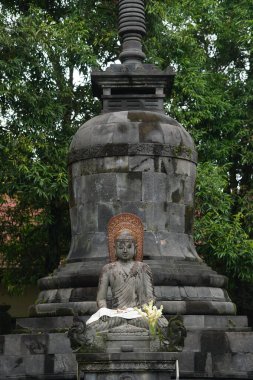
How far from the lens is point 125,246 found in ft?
36.8

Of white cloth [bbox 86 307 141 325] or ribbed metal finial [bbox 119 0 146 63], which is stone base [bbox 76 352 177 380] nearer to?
white cloth [bbox 86 307 141 325]

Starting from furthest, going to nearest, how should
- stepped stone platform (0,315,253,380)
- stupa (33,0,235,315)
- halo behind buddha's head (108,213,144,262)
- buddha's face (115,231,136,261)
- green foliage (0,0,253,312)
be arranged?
green foliage (0,0,253,312)
stupa (33,0,235,315)
stepped stone platform (0,315,253,380)
halo behind buddha's head (108,213,144,262)
buddha's face (115,231,136,261)

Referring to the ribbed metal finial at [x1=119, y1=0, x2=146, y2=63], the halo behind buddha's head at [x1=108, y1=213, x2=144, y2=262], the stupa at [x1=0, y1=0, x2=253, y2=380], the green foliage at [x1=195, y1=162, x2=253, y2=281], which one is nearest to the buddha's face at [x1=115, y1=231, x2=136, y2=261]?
the halo behind buddha's head at [x1=108, y1=213, x2=144, y2=262]

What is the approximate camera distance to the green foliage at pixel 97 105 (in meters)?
19.0

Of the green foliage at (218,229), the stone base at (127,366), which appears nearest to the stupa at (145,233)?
the stone base at (127,366)

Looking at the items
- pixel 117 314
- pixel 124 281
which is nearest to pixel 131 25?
pixel 124 281

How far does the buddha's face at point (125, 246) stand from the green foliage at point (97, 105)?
25.1ft

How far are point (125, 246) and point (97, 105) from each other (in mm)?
11274

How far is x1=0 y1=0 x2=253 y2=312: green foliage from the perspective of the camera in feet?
62.3

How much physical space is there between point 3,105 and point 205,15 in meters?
7.52

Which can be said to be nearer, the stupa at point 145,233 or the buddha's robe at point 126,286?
the buddha's robe at point 126,286

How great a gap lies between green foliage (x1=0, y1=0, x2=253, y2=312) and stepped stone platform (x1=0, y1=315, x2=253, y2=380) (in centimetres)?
682

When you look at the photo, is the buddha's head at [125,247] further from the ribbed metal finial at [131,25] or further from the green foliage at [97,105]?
the green foliage at [97,105]

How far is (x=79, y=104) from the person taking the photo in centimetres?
2208
